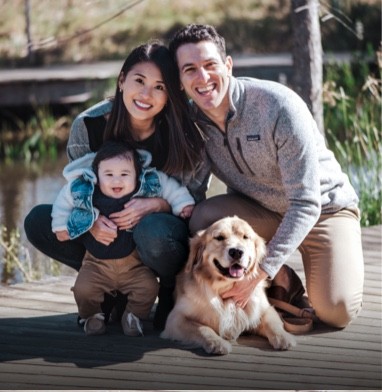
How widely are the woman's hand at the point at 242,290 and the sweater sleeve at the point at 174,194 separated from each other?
0.43 metres

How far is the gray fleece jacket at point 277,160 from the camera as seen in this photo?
13.5 feet

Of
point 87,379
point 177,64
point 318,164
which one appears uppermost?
point 177,64

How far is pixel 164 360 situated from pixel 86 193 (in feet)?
2.53

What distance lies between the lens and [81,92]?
470 inches

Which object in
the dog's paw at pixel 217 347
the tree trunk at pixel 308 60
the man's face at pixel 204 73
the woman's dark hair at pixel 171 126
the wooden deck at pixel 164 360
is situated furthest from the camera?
the tree trunk at pixel 308 60

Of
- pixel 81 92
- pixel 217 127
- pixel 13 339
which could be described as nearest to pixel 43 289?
pixel 13 339

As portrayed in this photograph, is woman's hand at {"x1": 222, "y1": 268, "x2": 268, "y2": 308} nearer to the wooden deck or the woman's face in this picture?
the wooden deck

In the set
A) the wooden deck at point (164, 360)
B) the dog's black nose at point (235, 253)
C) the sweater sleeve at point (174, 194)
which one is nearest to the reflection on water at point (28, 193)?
the wooden deck at point (164, 360)

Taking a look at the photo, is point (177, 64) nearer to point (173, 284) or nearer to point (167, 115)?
point (167, 115)

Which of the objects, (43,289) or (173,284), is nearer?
(173,284)

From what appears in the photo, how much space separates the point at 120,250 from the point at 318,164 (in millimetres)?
908

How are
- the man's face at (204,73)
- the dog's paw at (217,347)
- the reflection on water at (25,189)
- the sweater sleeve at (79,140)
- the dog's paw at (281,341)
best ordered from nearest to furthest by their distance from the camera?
the dog's paw at (217,347), the dog's paw at (281,341), the man's face at (204,73), the sweater sleeve at (79,140), the reflection on water at (25,189)

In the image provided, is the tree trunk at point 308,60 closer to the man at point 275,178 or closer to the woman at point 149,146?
the man at point 275,178

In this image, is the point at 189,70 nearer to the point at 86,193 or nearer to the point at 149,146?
the point at 149,146
